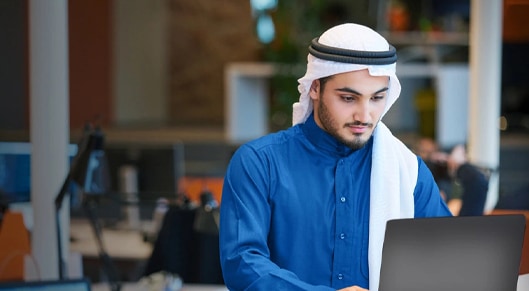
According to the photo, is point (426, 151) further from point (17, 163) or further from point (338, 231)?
point (338, 231)

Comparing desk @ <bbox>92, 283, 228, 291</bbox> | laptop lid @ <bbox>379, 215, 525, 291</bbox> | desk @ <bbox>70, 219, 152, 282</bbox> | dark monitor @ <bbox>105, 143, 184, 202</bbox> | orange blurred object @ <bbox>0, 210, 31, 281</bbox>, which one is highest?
laptop lid @ <bbox>379, 215, 525, 291</bbox>

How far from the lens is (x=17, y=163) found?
20.0ft

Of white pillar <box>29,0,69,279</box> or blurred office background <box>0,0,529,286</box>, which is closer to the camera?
white pillar <box>29,0,69,279</box>

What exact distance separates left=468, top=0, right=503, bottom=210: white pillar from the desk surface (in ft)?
6.90

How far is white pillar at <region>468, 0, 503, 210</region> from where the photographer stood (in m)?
7.00

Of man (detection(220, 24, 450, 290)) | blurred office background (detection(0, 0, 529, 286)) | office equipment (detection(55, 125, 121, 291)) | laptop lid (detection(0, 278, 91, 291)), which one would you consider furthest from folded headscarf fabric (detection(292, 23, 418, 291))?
blurred office background (detection(0, 0, 529, 286))

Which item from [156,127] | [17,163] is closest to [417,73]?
[156,127]

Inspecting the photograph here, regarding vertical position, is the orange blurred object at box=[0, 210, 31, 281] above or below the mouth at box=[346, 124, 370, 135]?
below

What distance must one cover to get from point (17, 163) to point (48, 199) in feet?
4.73

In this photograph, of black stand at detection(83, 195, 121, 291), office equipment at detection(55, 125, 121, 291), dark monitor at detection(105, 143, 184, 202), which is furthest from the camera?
dark monitor at detection(105, 143, 184, 202)

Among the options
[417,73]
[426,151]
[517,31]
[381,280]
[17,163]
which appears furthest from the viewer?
[417,73]

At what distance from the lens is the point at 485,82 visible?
279 inches

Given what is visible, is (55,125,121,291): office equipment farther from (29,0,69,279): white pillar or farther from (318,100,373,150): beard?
(318,100,373,150): beard

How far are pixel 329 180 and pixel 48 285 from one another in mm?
765
